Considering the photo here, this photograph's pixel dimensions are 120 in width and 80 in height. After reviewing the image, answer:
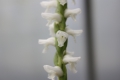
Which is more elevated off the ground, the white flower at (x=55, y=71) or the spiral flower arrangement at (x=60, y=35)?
the spiral flower arrangement at (x=60, y=35)

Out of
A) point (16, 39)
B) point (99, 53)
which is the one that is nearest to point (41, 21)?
point (16, 39)

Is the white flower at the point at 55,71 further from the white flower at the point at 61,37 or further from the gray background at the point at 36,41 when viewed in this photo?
the gray background at the point at 36,41

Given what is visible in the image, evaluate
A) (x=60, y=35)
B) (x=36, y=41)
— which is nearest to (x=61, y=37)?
(x=60, y=35)

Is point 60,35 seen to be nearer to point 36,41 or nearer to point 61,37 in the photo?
point 61,37

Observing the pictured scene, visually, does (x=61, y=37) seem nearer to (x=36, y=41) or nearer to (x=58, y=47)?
(x=58, y=47)

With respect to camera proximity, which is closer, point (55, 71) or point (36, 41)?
point (55, 71)

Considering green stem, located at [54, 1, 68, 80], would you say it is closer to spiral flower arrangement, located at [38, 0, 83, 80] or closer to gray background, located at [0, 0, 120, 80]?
spiral flower arrangement, located at [38, 0, 83, 80]

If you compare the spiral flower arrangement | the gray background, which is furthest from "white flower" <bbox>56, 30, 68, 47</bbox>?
the gray background

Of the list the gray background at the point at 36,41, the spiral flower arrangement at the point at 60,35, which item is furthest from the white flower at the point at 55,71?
the gray background at the point at 36,41

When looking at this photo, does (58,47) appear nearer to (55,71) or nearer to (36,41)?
(55,71)
